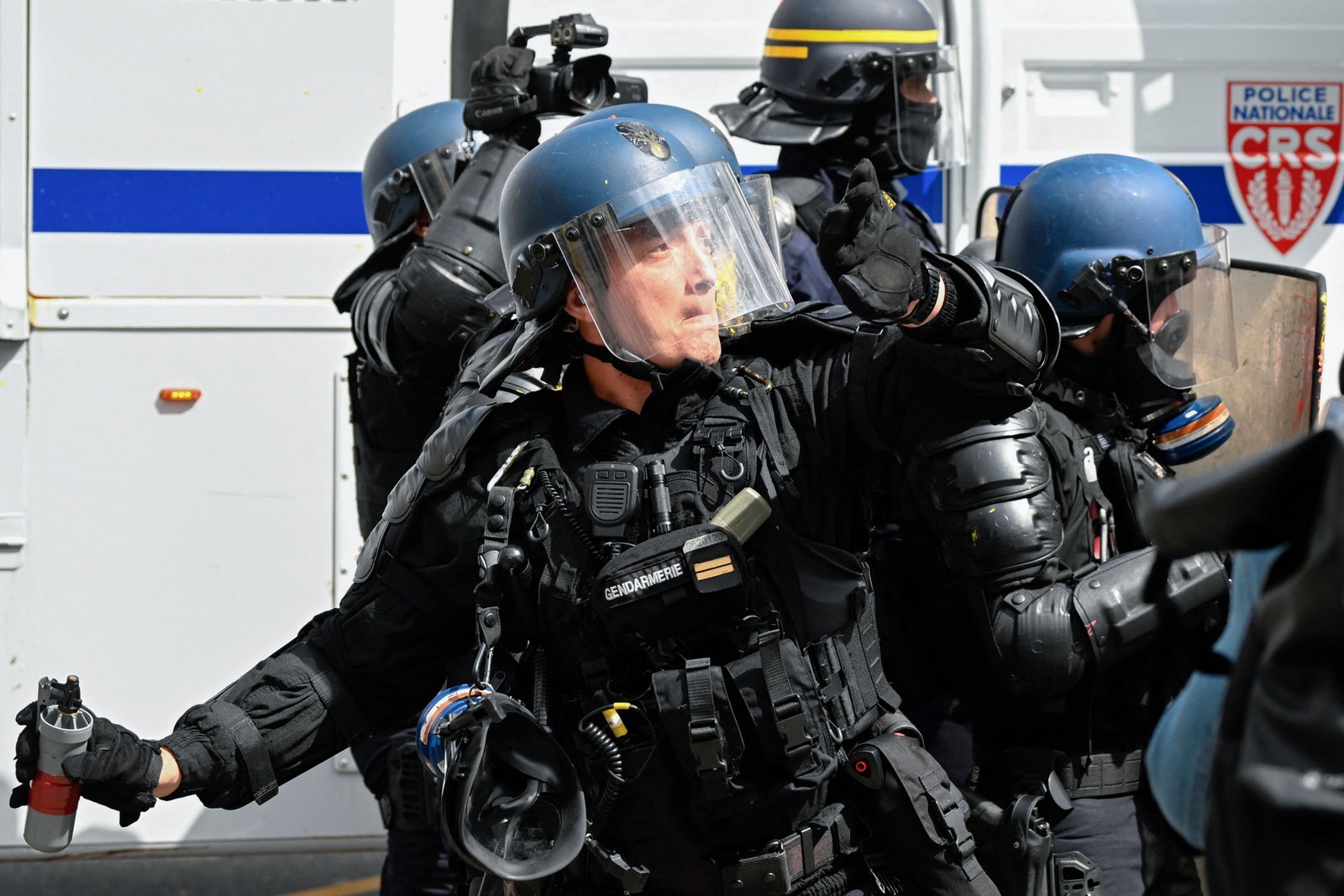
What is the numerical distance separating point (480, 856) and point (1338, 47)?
12.1 ft

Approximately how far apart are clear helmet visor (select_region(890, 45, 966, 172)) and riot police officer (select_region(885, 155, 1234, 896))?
2.92 feet

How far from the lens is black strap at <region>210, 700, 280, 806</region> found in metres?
2.19

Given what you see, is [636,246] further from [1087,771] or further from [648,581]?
[1087,771]

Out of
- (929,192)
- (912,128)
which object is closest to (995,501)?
(912,128)

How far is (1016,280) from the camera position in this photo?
1897mm

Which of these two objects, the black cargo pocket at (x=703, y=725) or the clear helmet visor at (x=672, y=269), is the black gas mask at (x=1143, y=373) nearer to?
the clear helmet visor at (x=672, y=269)

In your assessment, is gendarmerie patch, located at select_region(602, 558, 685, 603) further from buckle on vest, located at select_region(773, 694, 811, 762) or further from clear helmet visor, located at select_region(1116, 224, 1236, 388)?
clear helmet visor, located at select_region(1116, 224, 1236, 388)

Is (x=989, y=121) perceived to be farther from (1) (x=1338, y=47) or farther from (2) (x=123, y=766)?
(2) (x=123, y=766)

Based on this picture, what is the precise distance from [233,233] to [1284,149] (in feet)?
10.3

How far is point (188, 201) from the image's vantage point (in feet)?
13.6

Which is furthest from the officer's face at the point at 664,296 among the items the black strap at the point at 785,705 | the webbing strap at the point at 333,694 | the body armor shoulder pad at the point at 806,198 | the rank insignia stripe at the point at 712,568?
the body armor shoulder pad at the point at 806,198

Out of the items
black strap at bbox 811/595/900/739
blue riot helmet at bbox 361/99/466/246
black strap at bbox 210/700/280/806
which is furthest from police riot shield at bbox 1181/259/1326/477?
black strap at bbox 210/700/280/806

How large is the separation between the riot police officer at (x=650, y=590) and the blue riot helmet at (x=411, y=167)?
4.90 feet

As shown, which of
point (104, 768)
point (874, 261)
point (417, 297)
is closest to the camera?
point (874, 261)
